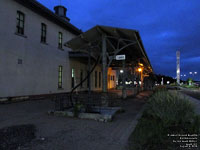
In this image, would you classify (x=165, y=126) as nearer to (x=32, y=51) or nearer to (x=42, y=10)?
(x=32, y=51)

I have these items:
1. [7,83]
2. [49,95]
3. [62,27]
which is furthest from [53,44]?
[7,83]

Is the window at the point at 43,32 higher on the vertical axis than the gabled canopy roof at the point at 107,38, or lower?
higher

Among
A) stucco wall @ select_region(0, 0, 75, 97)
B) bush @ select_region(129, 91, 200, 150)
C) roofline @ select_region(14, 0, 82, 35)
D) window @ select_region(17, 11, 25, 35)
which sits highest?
roofline @ select_region(14, 0, 82, 35)

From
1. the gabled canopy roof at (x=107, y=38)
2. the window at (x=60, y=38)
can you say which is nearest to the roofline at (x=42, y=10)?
the window at (x=60, y=38)

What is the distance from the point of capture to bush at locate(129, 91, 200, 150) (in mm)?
3541

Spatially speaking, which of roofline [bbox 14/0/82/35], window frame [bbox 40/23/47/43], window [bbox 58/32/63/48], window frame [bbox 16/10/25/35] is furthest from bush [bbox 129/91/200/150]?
window [bbox 58/32/63/48]

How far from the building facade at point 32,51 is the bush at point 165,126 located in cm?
969

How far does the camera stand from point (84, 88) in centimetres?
2077

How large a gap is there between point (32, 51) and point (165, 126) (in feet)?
38.7

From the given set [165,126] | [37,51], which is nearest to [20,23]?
[37,51]

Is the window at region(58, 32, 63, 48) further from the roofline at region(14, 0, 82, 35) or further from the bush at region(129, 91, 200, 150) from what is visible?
the bush at region(129, 91, 200, 150)

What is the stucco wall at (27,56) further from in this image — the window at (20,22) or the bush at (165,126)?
the bush at (165,126)

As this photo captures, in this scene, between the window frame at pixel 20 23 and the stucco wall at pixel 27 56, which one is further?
the window frame at pixel 20 23

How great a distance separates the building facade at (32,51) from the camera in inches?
426
